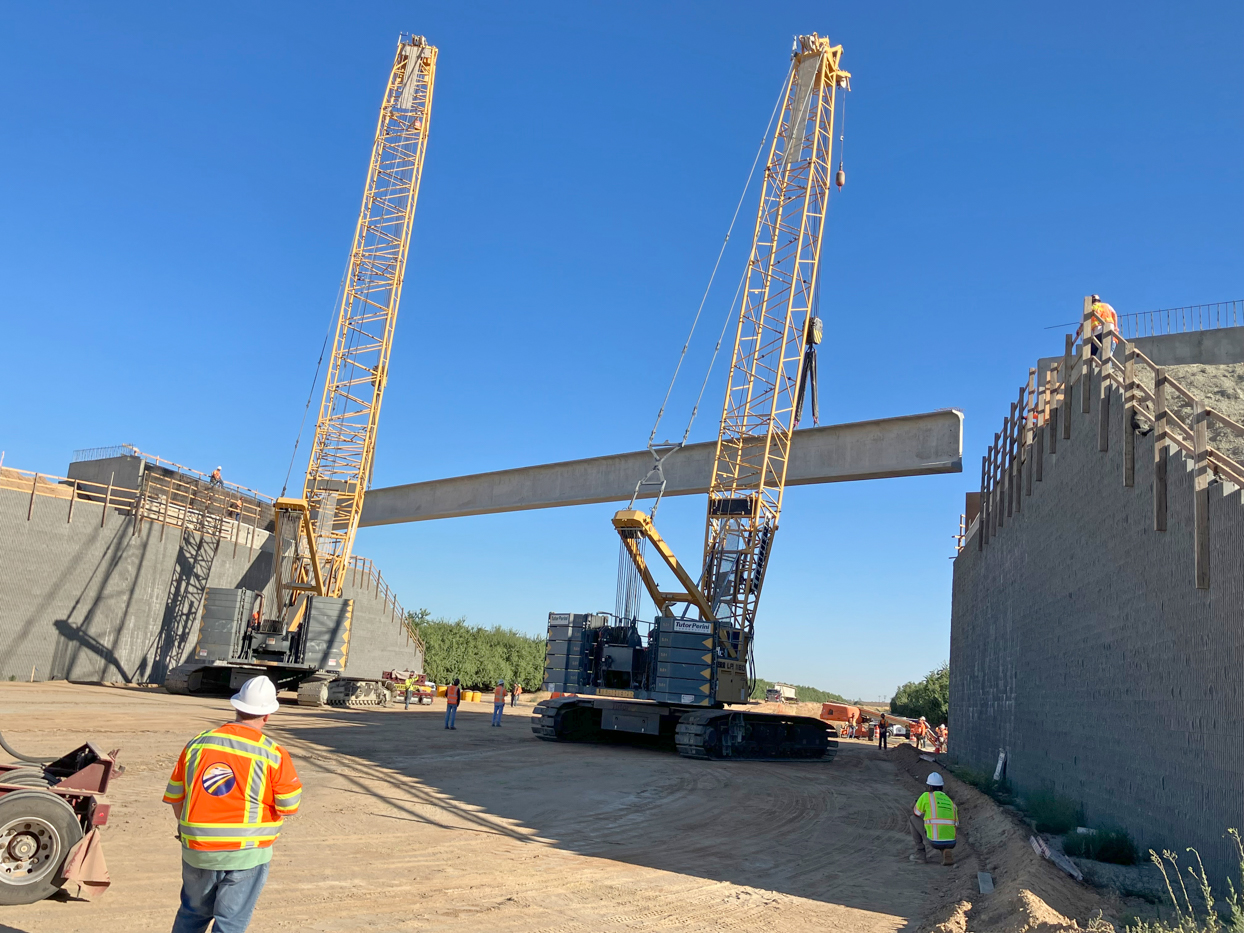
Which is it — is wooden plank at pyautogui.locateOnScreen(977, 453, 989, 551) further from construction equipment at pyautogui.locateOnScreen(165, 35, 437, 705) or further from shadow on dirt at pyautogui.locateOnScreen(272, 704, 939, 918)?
construction equipment at pyautogui.locateOnScreen(165, 35, 437, 705)

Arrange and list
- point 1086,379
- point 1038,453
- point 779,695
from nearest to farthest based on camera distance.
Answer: point 1086,379 < point 1038,453 < point 779,695

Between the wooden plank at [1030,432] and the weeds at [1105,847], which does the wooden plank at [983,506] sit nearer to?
the wooden plank at [1030,432]

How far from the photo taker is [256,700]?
4836 mm

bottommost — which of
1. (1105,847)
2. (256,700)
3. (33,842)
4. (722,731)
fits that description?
(33,842)

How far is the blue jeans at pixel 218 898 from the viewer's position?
15.3 feet

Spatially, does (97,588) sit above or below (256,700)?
above

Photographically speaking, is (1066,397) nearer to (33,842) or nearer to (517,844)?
(517,844)

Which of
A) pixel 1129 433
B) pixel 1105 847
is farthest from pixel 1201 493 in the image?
pixel 1105 847

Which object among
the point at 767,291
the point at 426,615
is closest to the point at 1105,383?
the point at 767,291

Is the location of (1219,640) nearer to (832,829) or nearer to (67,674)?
(832,829)

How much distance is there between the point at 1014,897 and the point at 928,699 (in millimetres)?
57346

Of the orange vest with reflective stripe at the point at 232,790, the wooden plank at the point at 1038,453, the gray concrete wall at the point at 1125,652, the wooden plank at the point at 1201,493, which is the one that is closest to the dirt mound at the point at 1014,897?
the gray concrete wall at the point at 1125,652

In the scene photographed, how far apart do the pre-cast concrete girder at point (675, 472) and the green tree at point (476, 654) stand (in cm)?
1521

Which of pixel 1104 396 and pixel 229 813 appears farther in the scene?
pixel 1104 396
